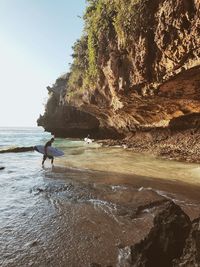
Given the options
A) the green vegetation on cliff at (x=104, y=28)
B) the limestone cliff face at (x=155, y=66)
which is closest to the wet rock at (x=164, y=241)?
the limestone cliff face at (x=155, y=66)

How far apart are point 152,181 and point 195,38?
5063 mm

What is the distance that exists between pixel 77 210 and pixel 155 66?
7.93 meters

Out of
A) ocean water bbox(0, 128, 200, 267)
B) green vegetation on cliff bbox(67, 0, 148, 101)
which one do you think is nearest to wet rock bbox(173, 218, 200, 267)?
ocean water bbox(0, 128, 200, 267)

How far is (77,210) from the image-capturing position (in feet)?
19.9

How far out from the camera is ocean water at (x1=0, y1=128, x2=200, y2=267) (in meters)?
4.18

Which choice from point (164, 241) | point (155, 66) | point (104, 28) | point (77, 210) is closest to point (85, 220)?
point (77, 210)

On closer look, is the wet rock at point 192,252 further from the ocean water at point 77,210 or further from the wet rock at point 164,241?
the ocean water at point 77,210

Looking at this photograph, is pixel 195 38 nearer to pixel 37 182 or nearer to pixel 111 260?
pixel 37 182

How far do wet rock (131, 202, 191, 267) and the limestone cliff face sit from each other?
23.2 ft

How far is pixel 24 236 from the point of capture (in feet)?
15.6

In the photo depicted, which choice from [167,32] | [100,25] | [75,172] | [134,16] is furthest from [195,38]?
[100,25]

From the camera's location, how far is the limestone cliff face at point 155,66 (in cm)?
946

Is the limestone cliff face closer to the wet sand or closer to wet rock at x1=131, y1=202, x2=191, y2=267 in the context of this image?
→ the wet sand

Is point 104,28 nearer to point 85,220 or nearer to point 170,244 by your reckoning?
point 85,220
